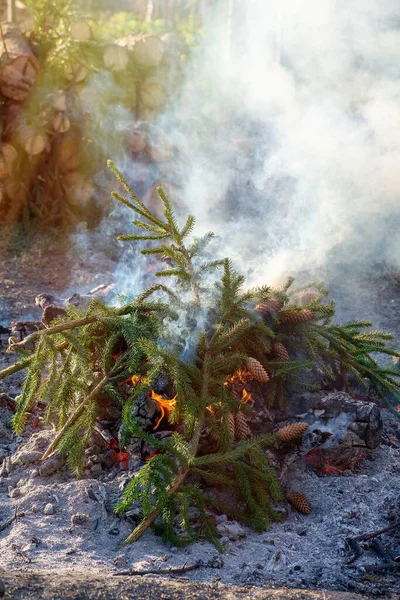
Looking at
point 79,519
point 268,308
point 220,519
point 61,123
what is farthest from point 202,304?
point 61,123

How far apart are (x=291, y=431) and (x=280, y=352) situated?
22.7 inches

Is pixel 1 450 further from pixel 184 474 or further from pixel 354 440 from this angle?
pixel 354 440

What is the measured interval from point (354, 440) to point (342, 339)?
0.92 meters

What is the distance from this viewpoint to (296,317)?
4242mm

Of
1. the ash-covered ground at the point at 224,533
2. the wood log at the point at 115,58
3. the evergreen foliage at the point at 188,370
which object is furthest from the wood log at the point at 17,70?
the ash-covered ground at the point at 224,533

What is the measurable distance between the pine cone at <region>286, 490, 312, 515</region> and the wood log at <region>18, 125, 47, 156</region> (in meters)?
6.49

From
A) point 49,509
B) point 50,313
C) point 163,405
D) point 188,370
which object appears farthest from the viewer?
point 50,313

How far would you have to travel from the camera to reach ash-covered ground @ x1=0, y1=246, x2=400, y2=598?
2.86 m

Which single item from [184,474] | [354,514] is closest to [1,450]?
[184,474]

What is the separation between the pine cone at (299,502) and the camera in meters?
3.46

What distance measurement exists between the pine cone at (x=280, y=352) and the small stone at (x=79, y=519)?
5.15 feet

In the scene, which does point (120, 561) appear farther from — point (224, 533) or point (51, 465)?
point (51, 465)

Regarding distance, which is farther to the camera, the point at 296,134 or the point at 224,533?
the point at 296,134

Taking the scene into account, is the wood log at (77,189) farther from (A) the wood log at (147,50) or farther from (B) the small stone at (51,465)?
(B) the small stone at (51,465)
